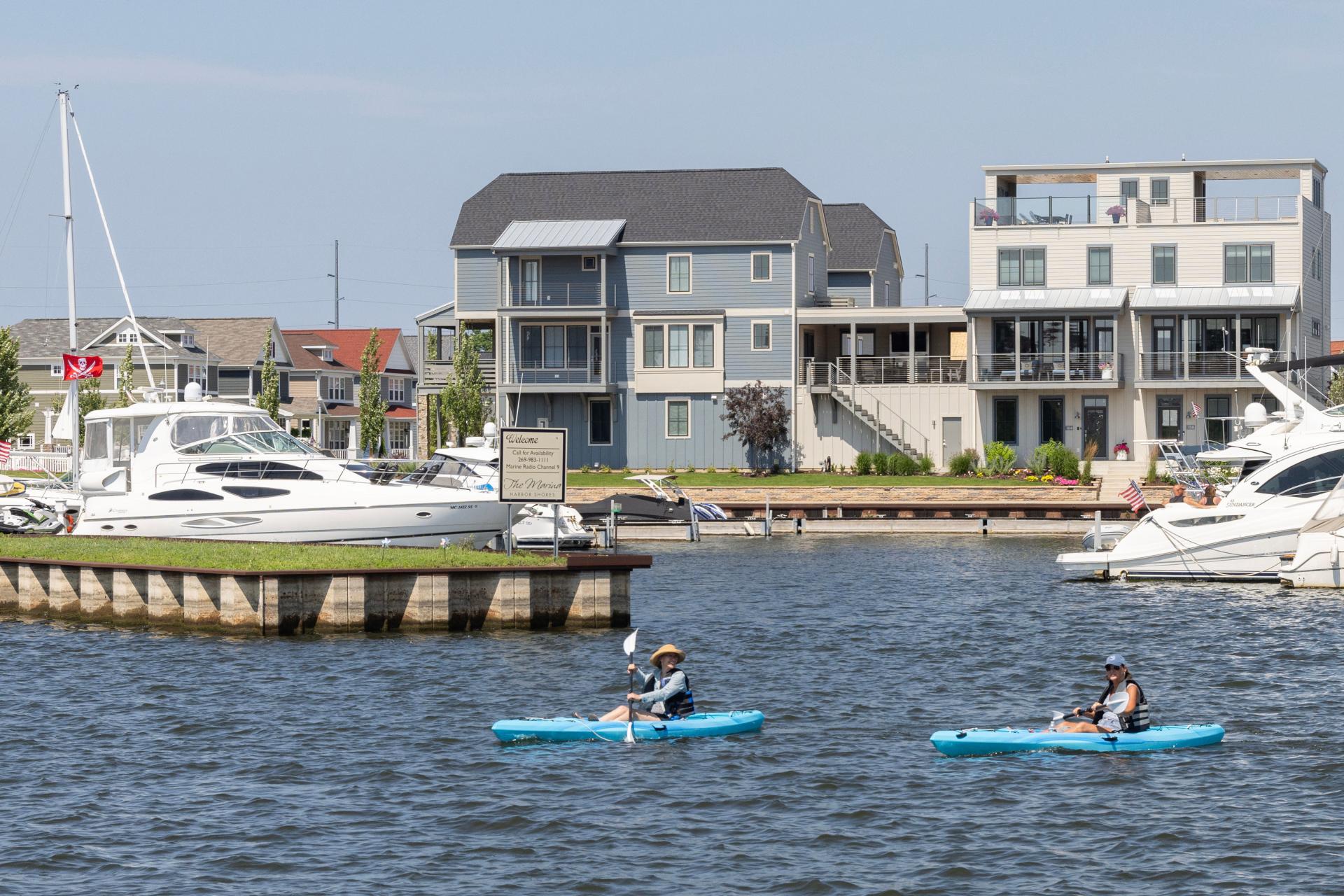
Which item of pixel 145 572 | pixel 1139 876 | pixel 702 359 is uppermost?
pixel 702 359

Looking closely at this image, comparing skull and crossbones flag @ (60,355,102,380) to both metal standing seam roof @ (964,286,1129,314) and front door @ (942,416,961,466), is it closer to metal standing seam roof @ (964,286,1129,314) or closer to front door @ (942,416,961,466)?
metal standing seam roof @ (964,286,1129,314)

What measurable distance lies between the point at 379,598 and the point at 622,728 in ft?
31.1

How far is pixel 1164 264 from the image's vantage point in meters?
68.4

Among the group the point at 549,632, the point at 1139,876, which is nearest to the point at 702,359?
the point at 549,632

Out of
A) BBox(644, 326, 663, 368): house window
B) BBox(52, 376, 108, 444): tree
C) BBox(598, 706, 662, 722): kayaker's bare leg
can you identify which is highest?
BBox(644, 326, 663, 368): house window

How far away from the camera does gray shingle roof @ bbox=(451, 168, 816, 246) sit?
73.5 meters

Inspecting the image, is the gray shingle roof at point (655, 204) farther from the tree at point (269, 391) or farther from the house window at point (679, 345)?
the tree at point (269, 391)

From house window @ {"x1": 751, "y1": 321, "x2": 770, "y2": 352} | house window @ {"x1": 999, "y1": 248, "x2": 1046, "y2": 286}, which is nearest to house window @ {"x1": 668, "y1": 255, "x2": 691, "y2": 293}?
house window @ {"x1": 751, "y1": 321, "x2": 770, "y2": 352}

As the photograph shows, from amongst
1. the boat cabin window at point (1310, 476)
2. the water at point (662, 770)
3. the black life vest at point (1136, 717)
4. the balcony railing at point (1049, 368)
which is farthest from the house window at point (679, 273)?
the black life vest at point (1136, 717)

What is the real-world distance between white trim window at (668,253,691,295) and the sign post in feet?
131

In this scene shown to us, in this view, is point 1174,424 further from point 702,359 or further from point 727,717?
point 727,717

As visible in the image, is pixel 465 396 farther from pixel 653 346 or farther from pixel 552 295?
pixel 653 346

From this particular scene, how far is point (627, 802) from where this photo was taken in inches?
786

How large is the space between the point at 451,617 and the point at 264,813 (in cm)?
1224
